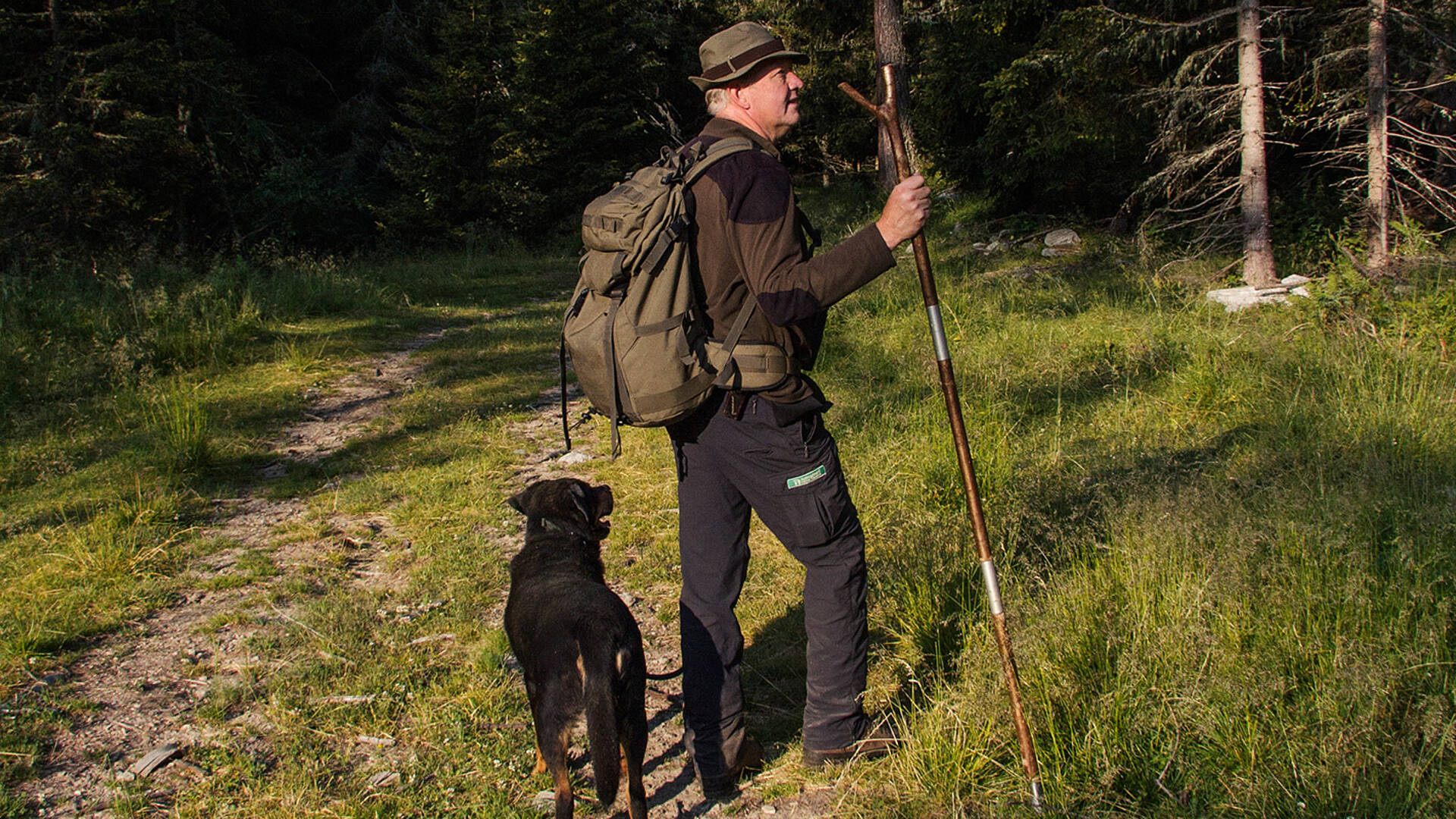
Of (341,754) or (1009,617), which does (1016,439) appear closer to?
(1009,617)

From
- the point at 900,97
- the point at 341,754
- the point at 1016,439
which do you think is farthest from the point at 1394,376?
the point at 900,97

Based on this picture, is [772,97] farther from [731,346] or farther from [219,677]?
[219,677]

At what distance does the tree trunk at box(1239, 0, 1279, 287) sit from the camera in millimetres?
8430

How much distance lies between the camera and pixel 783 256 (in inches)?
99.7

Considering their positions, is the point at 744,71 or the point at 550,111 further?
the point at 550,111

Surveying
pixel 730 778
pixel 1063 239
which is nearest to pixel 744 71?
pixel 730 778

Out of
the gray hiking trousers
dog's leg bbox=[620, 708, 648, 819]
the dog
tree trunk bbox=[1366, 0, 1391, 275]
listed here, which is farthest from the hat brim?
tree trunk bbox=[1366, 0, 1391, 275]

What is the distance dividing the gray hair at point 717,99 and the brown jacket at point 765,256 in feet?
0.46

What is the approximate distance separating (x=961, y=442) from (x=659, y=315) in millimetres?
1014

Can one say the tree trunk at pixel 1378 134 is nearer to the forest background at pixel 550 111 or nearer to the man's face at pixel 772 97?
the forest background at pixel 550 111

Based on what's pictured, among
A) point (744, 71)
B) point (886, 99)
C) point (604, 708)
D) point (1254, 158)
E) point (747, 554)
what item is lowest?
point (604, 708)

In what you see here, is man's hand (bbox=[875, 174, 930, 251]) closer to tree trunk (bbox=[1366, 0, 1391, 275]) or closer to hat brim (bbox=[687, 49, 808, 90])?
hat brim (bbox=[687, 49, 808, 90])

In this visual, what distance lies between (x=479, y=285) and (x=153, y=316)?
5909 mm

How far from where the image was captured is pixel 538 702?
2965 millimetres
